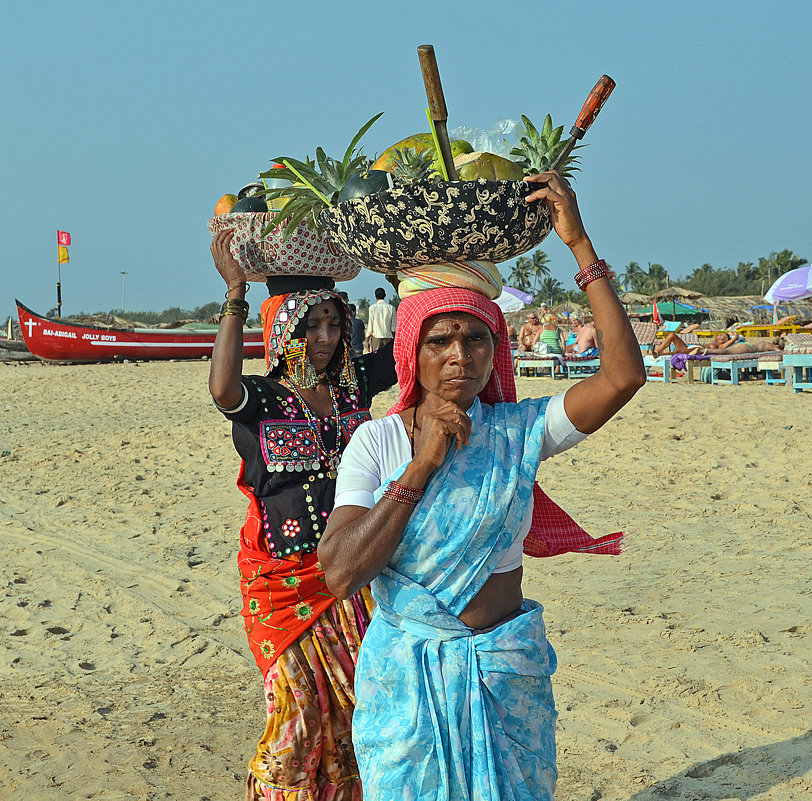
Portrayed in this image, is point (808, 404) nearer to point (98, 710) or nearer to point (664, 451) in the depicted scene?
point (664, 451)

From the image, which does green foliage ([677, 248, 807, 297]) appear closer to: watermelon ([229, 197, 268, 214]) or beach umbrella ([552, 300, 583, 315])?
beach umbrella ([552, 300, 583, 315])

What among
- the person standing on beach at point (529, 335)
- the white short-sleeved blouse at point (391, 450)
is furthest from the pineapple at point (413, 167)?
the person standing on beach at point (529, 335)

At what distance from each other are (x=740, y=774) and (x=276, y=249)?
2.90 m

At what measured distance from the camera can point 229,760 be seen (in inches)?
163

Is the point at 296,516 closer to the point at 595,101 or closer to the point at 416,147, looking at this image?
the point at 416,147

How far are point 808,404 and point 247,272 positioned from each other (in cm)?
1162

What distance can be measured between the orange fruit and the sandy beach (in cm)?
242

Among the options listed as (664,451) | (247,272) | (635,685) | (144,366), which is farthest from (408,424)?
(144,366)

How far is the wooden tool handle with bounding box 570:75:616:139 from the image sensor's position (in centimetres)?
214

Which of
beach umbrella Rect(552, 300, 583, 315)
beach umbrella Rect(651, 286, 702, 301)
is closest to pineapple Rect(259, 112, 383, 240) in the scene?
beach umbrella Rect(651, 286, 702, 301)

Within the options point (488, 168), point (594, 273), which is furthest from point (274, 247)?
point (594, 273)

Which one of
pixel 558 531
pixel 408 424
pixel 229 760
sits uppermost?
pixel 408 424

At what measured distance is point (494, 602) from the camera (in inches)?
87.3

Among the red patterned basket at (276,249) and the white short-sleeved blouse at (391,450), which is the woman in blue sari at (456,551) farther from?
the red patterned basket at (276,249)
